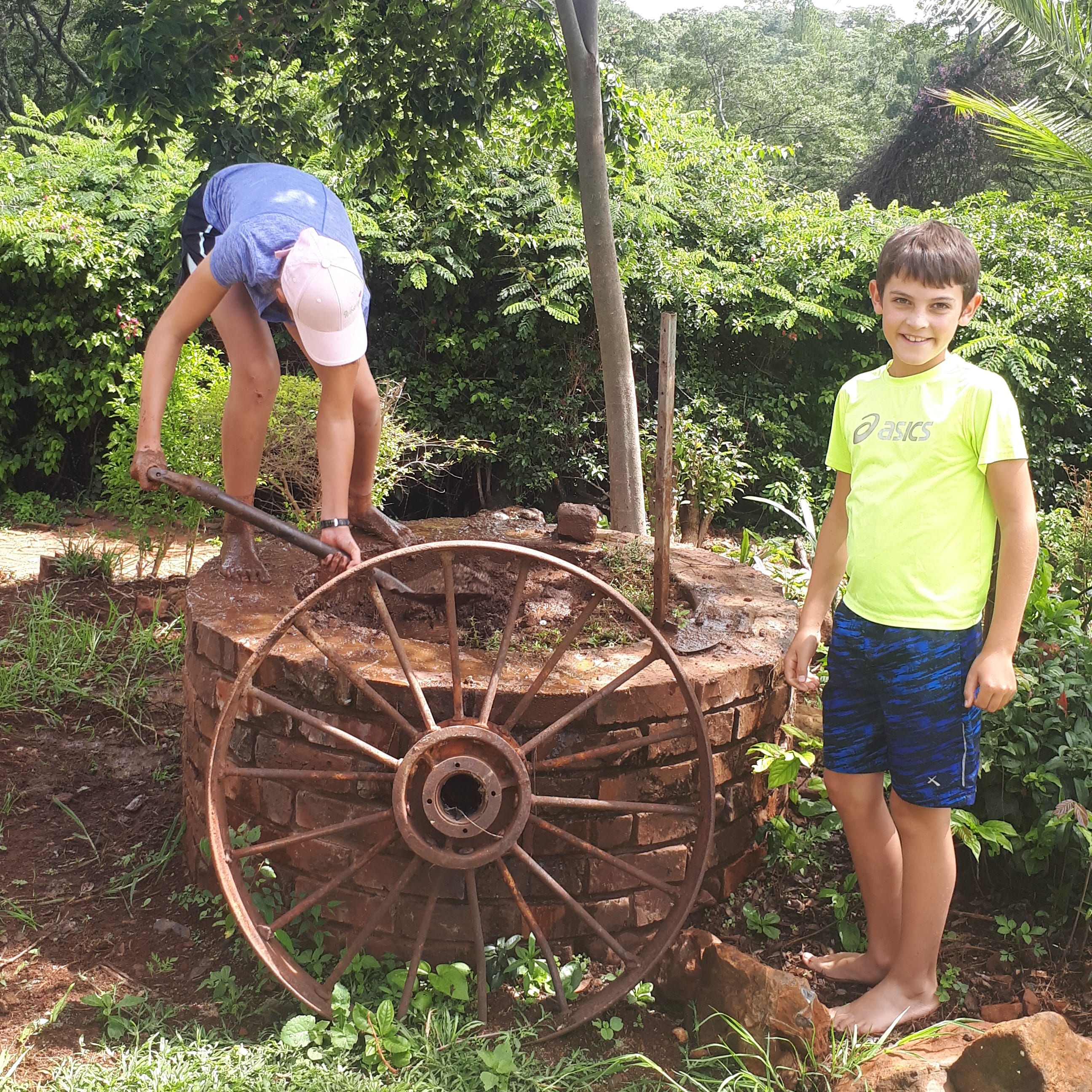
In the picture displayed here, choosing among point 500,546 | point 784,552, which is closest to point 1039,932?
point 500,546

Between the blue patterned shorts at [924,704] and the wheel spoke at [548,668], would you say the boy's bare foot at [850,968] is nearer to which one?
the blue patterned shorts at [924,704]

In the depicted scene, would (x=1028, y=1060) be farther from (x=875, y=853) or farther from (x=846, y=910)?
(x=846, y=910)

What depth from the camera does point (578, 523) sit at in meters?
3.63

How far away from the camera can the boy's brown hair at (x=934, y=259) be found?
2.03 meters

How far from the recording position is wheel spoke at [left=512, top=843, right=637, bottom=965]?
228cm

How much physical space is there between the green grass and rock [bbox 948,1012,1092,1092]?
3098mm

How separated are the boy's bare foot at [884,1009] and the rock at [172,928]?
5.63 feet

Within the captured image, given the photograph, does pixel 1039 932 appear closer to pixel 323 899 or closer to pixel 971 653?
pixel 971 653

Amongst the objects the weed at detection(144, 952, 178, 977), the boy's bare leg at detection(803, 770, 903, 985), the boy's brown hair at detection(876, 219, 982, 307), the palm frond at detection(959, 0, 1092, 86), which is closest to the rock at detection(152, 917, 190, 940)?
the weed at detection(144, 952, 178, 977)

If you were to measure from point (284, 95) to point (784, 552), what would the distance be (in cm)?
315

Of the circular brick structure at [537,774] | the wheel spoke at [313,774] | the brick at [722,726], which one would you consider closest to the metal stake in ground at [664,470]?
the circular brick structure at [537,774]

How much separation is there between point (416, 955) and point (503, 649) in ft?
2.37

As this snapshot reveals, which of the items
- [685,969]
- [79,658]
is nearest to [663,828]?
[685,969]

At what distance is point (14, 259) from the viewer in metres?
6.62
